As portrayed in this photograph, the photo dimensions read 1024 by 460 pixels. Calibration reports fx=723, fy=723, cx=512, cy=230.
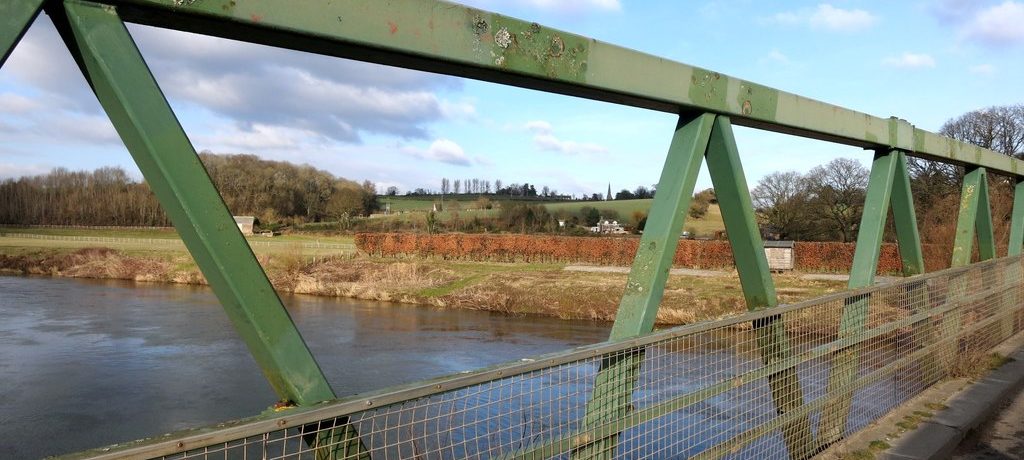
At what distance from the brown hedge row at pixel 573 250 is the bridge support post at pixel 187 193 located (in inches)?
1073

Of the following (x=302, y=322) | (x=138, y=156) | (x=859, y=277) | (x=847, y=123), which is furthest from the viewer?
(x=302, y=322)

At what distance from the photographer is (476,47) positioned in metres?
2.22

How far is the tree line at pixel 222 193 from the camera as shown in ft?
59.6

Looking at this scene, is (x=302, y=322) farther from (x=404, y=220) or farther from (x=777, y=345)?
(x=404, y=220)

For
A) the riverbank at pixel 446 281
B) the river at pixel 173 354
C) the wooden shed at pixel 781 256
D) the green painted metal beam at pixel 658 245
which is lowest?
the river at pixel 173 354

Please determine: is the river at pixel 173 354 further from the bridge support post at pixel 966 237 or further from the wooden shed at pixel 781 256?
the wooden shed at pixel 781 256

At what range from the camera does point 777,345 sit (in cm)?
354

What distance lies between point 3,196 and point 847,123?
5127 cm

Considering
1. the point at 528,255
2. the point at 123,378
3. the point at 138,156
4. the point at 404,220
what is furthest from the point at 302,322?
the point at 404,220

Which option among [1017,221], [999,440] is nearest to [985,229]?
[1017,221]

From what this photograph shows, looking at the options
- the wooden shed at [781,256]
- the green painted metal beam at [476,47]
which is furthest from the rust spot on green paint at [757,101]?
the wooden shed at [781,256]

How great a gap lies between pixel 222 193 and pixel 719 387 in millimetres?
8376

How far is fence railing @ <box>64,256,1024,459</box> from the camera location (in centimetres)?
181

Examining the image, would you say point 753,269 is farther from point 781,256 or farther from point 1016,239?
Result: point 781,256
